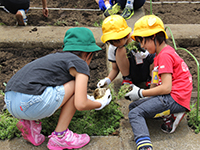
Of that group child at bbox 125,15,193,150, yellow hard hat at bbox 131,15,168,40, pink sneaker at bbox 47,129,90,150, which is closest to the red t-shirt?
child at bbox 125,15,193,150

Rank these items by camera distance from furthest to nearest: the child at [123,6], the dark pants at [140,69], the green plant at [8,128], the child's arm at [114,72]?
the child at [123,6] → the child's arm at [114,72] → the dark pants at [140,69] → the green plant at [8,128]

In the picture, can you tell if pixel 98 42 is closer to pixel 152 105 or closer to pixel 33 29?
pixel 33 29

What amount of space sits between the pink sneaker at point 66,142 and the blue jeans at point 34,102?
0.77ft

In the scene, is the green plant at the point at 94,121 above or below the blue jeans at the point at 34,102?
below

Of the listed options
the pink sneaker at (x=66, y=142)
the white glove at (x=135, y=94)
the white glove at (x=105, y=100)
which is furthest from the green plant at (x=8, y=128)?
the white glove at (x=135, y=94)

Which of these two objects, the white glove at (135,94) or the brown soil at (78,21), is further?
the brown soil at (78,21)

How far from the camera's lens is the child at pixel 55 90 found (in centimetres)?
163

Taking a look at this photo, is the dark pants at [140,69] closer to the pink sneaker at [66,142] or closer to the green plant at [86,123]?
the green plant at [86,123]

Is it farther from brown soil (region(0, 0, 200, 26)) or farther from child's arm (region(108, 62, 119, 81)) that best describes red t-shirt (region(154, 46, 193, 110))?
brown soil (region(0, 0, 200, 26))

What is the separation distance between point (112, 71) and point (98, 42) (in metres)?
0.78

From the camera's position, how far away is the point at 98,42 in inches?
125

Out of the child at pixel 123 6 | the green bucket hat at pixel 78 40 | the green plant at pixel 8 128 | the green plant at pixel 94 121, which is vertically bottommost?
the green plant at pixel 94 121

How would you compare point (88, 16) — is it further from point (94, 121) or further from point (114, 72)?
point (94, 121)

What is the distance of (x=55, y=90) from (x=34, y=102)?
0.19 meters
